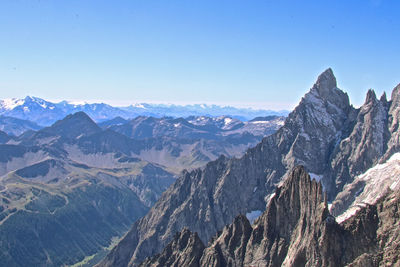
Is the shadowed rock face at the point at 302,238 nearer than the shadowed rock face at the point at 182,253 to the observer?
Yes

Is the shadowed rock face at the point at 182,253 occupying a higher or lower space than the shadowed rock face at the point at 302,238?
lower

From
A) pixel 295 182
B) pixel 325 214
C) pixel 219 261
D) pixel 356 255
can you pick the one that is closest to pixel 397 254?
pixel 356 255

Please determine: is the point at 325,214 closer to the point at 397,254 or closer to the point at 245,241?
the point at 397,254

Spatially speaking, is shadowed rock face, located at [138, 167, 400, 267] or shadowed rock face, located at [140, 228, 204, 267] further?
shadowed rock face, located at [140, 228, 204, 267]

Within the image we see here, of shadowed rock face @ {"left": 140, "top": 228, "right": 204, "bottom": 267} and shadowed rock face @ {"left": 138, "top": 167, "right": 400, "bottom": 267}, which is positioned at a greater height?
shadowed rock face @ {"left": 138, "top": 167, "right": 400, "bottom": 267}

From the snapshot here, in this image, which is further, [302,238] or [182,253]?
[182,253]

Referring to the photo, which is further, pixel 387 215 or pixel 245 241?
pixel 245 241

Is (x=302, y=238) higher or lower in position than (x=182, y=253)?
higher

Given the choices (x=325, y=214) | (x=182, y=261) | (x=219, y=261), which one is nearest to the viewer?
(x=325, y=214)
